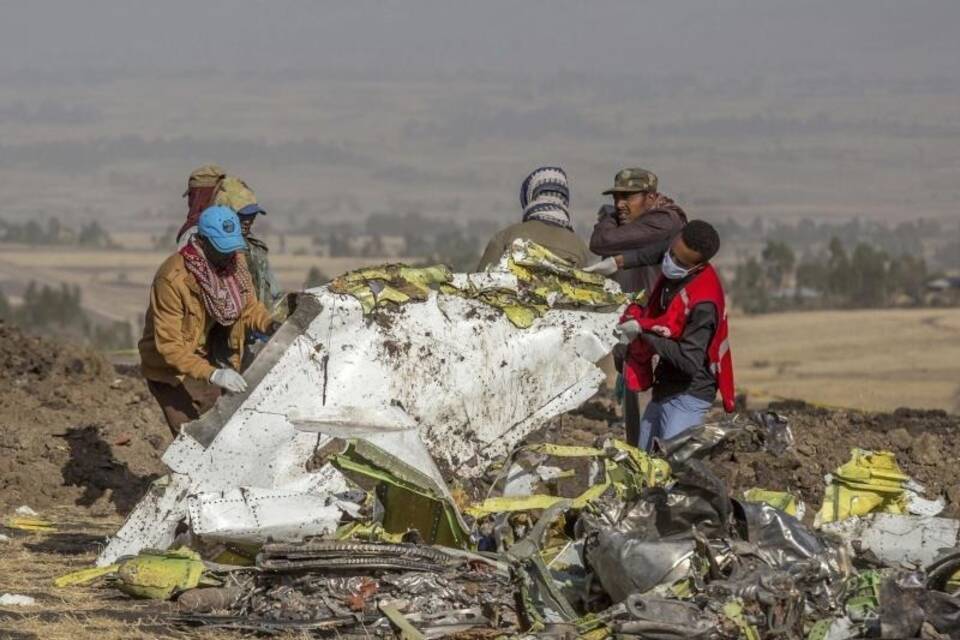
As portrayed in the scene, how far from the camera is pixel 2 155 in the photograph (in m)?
164

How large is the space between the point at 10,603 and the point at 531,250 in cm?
303

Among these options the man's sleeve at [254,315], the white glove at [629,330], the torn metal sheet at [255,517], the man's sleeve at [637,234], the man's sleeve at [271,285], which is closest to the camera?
the torn metal sheet at [255,517]

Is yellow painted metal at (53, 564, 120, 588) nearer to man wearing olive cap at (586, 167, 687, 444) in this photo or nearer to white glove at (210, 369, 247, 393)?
white glove at (210, 369, 247, 393)

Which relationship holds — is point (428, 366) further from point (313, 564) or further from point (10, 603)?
point (10, 603)

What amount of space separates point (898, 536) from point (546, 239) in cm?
282

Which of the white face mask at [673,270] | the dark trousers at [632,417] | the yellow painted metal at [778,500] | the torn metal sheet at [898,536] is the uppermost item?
the white face mask at [673,270]

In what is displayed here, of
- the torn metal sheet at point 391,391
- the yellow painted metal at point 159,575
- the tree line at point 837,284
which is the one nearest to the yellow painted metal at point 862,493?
the torn metal sheet at point 391,391

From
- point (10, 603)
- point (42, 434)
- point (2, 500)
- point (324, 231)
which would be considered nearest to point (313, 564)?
point (10, 603)

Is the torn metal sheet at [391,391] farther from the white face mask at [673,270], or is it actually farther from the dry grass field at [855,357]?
the dry grass field at [855,357]

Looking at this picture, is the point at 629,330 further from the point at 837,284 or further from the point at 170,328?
the point at 837,284

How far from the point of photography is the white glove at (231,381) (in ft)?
29.8

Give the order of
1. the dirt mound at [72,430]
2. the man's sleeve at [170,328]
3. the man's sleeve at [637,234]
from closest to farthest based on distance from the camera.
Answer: the man's sleeve at [170,328]
the man's sleeve at [637,234]
the dirt mound at [72,430]

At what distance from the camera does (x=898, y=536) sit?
864cm

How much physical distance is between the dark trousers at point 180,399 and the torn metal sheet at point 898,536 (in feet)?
10.8
